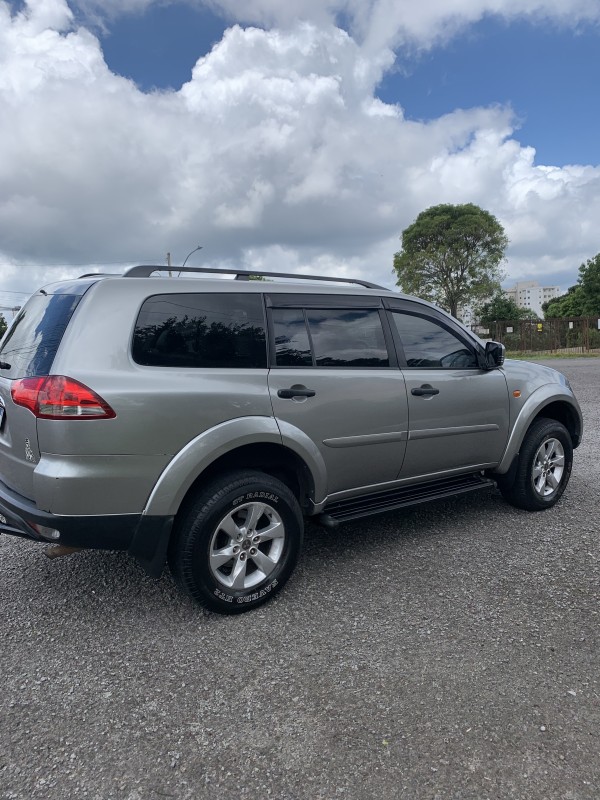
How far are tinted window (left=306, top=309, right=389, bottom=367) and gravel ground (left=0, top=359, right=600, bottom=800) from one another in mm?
1306

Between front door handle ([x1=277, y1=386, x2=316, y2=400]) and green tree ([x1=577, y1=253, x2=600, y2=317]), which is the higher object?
green tree ([x1=577, y1=253, x2=600, y2=317])

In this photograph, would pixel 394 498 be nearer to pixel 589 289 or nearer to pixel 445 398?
pixel 445 398

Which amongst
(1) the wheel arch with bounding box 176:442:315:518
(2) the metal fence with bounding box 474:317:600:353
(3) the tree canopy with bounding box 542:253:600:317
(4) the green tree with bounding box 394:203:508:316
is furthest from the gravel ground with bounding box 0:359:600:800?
(3) the tree canopy with bounding box 542:253:600:317

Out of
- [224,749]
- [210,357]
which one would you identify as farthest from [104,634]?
[210,357]

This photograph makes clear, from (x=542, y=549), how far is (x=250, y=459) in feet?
6.97

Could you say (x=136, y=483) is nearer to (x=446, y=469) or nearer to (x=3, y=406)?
(x=3, y=406)

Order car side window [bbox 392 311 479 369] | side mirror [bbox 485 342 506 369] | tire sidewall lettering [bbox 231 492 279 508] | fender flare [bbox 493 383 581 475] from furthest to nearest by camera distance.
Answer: fender flare [bbox 493 383 581 475] → side mirror [bbox 485 342 506 369] → car side window [bbox 392 311 479 369] → tire sidewall lettering [bbox 231 492 279 508]

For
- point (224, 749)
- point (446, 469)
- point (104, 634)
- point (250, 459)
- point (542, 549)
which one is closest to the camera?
point (224, 749)

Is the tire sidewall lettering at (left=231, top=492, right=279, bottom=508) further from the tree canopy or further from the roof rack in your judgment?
the tree canopy

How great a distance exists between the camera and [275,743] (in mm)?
2137

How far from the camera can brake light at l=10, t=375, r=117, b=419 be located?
8.63 ft

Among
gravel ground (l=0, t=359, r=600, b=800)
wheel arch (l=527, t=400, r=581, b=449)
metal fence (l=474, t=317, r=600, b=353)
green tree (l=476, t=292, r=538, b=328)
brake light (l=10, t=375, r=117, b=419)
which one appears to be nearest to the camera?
gravel ground (l=0, t=359, r=600, b=800)

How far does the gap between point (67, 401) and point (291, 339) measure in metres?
1.33

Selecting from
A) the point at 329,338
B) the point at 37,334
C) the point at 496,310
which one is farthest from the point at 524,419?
the point at 496,310
